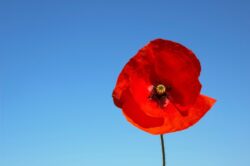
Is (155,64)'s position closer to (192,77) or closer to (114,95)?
(192,77)

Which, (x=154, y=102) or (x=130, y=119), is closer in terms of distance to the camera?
(x=130, y=119)

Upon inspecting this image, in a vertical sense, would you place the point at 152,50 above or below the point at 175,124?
above

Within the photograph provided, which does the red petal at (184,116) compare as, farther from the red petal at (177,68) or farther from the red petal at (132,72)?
the red petal at (132,72)

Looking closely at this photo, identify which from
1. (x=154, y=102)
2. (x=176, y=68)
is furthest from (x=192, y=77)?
(x=154, y=102)

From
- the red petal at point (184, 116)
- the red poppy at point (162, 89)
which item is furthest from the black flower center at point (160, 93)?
the red petal at point (184, 116)

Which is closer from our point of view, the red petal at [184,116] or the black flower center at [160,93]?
the red petal at [184,116]

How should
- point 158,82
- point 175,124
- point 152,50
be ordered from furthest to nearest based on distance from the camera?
point 158,82
point 152,50
point 175,124

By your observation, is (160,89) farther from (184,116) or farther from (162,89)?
(184,116)
